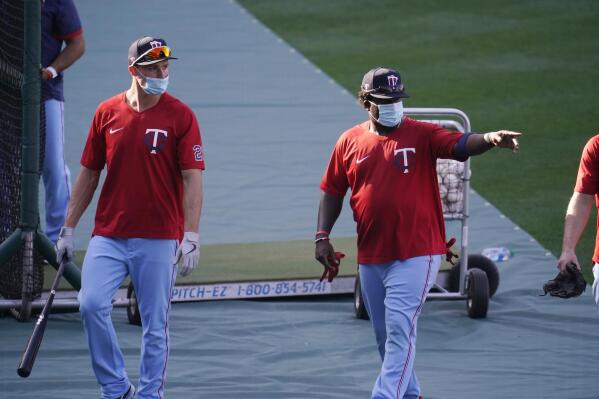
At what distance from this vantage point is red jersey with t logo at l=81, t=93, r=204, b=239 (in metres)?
7.15

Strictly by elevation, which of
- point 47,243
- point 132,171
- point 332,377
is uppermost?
point 132,171

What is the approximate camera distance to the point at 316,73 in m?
18.4

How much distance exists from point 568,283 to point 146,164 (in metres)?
2.59

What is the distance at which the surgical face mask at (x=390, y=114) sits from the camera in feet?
23.6

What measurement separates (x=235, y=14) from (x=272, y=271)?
40.4 feet

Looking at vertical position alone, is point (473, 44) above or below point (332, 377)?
above

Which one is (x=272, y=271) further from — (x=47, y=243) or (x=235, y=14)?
(x=235, y=14)

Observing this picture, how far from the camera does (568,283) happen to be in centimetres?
702

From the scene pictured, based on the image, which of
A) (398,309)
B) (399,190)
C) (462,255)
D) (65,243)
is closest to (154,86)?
(65,243)

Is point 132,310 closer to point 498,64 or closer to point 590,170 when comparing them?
point 590,170

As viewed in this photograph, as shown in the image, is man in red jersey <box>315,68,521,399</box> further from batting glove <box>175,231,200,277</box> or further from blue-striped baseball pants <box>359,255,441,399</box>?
batting glove <box>175,231,200,277</box>

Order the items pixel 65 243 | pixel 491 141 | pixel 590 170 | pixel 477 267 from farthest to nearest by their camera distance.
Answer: pixel 477 267
pixel 65 243
pixel 590 170
pixel 491 141

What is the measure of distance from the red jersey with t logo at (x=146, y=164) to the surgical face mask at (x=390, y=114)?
1095 millimetres

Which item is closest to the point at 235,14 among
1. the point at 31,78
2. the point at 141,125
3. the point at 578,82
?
the point at 578,82
